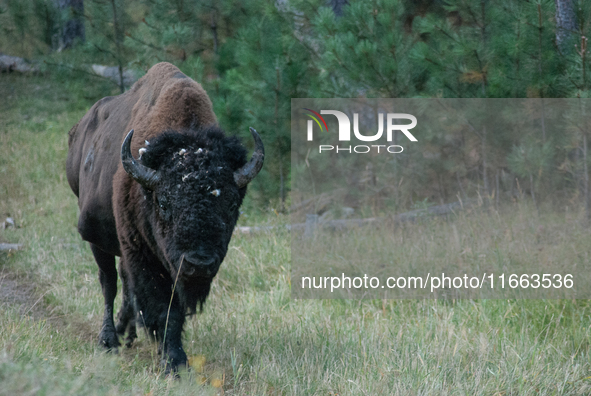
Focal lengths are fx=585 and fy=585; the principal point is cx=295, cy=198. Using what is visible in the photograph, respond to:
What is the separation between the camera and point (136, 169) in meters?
3.89

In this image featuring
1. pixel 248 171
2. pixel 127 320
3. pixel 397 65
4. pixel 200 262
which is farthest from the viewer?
pixel 397 65

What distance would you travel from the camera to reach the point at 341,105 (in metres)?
8.55

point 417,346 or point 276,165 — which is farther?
point 276,165

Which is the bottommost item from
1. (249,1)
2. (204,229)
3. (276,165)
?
(276,165)

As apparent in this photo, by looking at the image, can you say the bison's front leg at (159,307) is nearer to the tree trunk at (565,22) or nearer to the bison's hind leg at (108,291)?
the bison's hind leg at (108,291)

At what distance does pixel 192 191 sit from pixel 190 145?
39 cm

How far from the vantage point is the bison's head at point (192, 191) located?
142 inches

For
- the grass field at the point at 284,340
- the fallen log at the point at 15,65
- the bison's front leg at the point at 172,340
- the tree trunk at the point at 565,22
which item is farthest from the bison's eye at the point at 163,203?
the fallen log at the point at 15,65

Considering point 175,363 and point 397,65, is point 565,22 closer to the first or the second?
point 397,65

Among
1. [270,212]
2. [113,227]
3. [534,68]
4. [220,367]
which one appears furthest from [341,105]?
[220,367]

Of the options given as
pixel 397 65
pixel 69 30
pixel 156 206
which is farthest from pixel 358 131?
pixel 69 30

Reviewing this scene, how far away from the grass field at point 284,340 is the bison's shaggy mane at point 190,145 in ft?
4.29

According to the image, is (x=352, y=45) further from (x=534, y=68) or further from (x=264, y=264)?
(x=264, y=264)

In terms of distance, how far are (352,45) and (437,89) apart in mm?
1233
